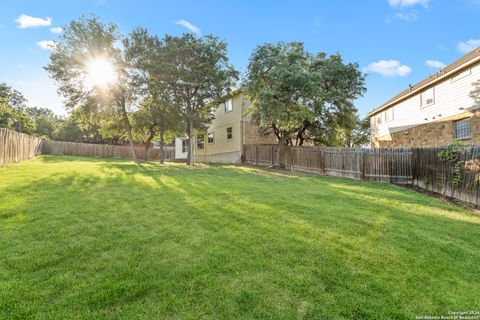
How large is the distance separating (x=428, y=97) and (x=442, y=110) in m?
1.78

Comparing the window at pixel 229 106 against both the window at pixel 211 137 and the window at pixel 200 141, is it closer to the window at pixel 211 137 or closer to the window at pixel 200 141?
the window at pixel 211 137

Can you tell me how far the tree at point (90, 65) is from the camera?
1716 cm

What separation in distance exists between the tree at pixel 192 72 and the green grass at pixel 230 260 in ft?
43.4

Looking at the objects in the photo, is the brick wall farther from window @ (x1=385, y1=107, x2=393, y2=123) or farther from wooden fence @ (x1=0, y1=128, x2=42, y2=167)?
wooden fence @ (x1=0, y1=128, x2=42, y2=167)

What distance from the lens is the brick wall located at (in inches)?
533

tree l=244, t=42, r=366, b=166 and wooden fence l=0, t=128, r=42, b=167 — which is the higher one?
tree l=244, t=42, r=366, b=166

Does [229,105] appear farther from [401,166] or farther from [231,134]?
[401,166]

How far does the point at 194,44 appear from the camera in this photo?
18.0m

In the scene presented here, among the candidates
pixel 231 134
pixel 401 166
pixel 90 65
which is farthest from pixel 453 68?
pixel 90 65

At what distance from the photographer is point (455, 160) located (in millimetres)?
8344

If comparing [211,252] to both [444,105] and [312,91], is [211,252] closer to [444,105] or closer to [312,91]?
[312,91]

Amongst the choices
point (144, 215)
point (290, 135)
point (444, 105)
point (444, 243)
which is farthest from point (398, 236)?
point (444, 105)

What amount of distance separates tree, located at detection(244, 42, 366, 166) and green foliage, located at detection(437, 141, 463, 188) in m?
7.76

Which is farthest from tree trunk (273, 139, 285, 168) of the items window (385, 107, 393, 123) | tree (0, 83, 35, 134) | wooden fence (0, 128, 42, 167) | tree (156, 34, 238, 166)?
tree (0, 83, 35, 134)
